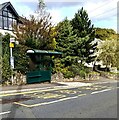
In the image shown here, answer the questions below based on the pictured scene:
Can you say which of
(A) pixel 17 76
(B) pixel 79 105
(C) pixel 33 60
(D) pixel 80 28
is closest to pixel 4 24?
(D) pixel 80 28

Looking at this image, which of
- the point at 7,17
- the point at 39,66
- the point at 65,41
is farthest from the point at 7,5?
the point at 39,66

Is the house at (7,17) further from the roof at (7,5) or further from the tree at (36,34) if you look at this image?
the tree at (36,34)

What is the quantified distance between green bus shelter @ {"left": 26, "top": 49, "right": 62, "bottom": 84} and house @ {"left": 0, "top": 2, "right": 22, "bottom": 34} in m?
12.7

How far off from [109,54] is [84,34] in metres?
6.41

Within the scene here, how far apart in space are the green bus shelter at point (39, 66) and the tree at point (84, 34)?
9.80 metres

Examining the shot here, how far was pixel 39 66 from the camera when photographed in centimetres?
2394

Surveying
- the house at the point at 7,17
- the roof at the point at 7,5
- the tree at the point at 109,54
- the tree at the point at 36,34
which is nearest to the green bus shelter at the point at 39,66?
the tree at the point at 36,34

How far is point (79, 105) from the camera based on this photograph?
41.5 ft

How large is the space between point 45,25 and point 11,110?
1786 cm

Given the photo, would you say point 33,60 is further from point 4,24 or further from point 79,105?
point 4,24

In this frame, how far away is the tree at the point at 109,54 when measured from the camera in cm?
4109

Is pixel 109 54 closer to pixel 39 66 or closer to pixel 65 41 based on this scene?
pixel 65 41

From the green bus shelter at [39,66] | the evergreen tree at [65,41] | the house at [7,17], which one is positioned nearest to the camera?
the green bus shelter at [39,66]

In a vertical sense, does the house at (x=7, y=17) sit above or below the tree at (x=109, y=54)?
above
